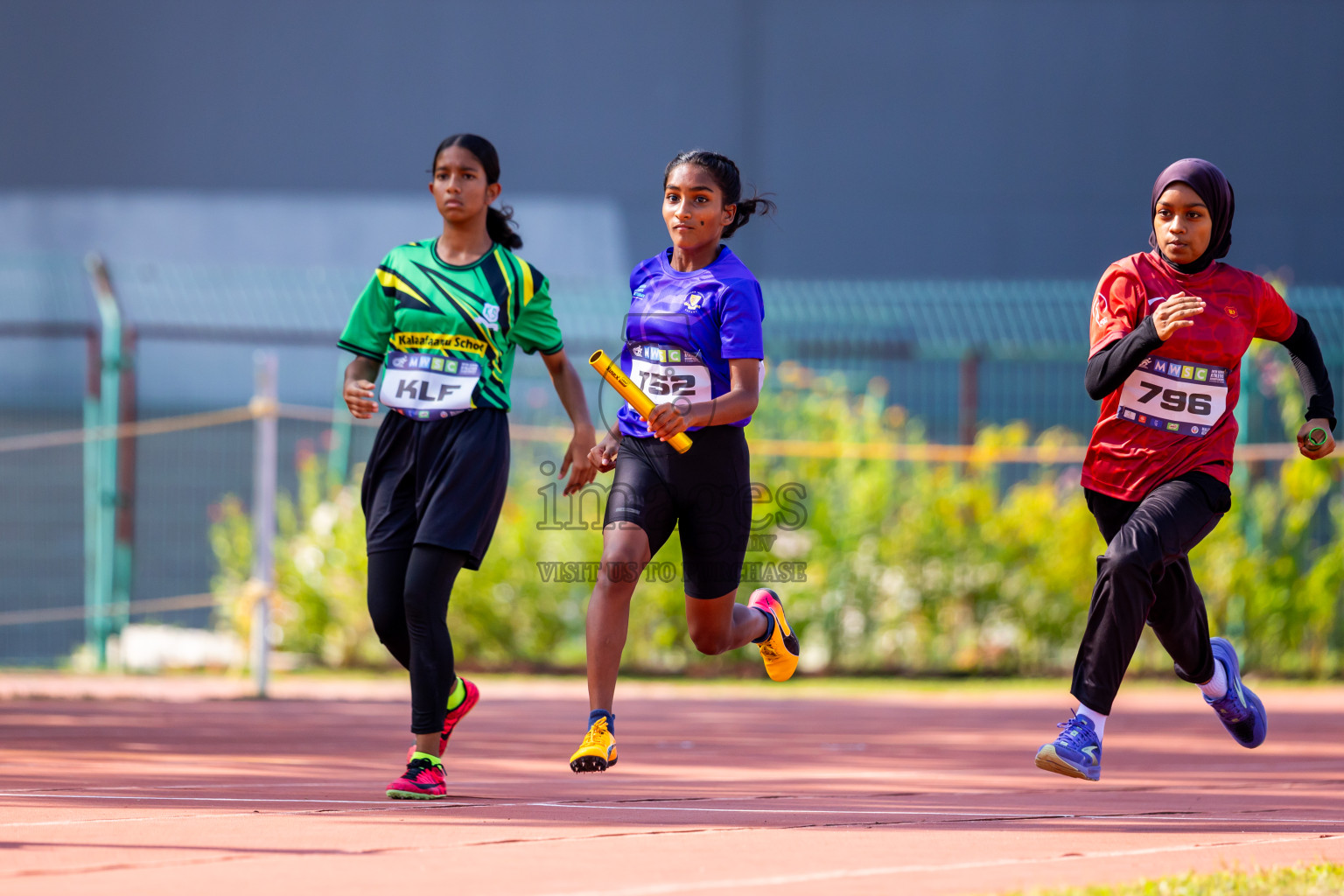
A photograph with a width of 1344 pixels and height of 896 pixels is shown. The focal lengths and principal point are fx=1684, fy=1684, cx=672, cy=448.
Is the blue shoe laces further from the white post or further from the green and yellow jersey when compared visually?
the white post

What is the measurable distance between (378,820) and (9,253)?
15.5 meters

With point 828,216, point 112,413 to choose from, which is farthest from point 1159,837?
point 828,216

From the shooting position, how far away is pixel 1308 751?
6.81 metres

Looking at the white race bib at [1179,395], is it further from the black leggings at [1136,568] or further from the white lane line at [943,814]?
the white lane line at [943,814]

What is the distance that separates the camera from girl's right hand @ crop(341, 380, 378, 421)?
507 centimetres

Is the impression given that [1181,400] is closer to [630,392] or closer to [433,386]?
[630,392]

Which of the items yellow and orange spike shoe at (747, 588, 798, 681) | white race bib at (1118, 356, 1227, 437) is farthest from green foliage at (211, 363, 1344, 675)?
white race bib at (1118, 356, 1227, 437)

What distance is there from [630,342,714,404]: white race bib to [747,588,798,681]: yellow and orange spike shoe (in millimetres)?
1131

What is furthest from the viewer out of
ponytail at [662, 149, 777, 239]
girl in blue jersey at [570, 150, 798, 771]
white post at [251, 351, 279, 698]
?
white post at [251, 351, 279, 698]

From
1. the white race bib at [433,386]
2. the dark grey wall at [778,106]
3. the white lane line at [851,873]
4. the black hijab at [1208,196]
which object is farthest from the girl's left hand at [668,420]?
the dark grey wall at [778,106]

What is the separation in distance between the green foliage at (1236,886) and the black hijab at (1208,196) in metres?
2.12

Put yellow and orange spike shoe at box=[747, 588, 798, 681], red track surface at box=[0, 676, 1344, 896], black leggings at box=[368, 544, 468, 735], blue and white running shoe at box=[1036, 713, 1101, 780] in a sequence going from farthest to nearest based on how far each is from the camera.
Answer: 1. yellow and orange spike shoe at box=[747, 588, 798, 681]
2. black leggings at box=[368, 544, 468, 735]
3. blue and white running shoe at box=[1036, 713, 1101, 780]
4. red track surface at box=[0, 676, 1344, 896]

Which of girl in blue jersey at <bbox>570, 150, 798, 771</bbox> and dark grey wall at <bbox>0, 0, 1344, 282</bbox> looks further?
dark grey wall at <bbox>0, 0, 1344, 282</bbox>

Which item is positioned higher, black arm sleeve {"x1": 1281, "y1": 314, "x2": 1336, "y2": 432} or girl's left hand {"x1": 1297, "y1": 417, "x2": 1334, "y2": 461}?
black arm sleeve {"x1": 1281, "y1": 314, "x2": 1336, "y2": 432}
